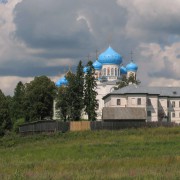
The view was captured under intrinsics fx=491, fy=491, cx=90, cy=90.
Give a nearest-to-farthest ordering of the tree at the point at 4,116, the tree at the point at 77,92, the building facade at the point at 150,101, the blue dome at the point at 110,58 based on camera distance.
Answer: the tree at the point at 4,116, the tree at the point at 77,92, the building facade at the point at 150,101, the blue dome at the point at 110,58

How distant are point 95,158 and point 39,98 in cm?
5818

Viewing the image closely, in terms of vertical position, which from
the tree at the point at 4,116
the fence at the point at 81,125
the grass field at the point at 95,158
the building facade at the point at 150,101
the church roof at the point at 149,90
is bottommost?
the grass field at the point at 95,158

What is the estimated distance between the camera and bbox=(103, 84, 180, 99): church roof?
8271 cm

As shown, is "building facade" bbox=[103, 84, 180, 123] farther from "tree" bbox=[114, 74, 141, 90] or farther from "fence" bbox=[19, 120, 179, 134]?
"fence" bbox=[19, 120, 179, 134]

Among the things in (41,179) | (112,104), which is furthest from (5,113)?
(41,179)

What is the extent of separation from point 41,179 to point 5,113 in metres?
53.4

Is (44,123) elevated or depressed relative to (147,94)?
depressed

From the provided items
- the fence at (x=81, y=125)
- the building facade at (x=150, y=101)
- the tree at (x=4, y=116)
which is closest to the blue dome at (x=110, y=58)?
the building facade at (x=150, y=101)

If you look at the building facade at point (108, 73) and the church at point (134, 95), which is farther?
the building facade at point (108, 73)

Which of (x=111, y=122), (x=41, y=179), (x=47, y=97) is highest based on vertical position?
(x=47, y=97)

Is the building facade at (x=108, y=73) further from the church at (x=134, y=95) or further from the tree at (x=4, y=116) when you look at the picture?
the tree at (x=4, y=116)

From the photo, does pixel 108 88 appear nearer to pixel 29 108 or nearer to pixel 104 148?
pixel 29 108

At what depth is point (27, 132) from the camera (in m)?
59.2

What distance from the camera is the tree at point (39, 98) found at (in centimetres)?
8425
